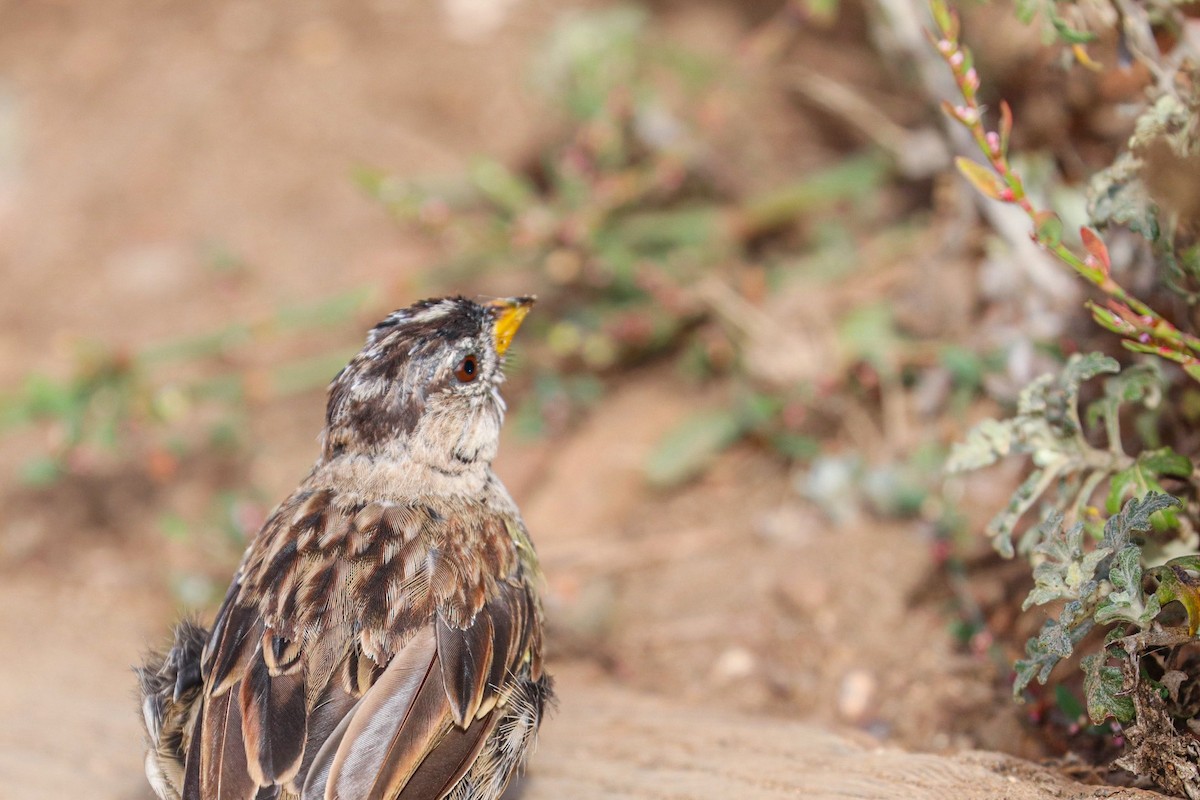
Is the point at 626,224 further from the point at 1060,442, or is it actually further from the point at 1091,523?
the point at 1091,523

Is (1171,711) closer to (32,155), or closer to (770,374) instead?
(770,374)

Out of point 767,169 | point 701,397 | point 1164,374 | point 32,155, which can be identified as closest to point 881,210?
point 767,169

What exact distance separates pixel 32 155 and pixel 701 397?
5.30 meters

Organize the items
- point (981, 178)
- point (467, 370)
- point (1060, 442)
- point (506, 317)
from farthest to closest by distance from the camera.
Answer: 1. point (506, 317)
2. point (467, 370)
3. point (1060, 442)
4. point (981, 178)

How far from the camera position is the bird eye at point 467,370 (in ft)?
12.6

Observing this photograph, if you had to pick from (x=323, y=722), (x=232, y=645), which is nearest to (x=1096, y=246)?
(x=323, y=722)

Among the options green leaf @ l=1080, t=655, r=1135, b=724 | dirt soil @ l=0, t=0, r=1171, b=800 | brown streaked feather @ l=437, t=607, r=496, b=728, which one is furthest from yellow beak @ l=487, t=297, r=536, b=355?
green leaf @ l=1080, t=655, r=1135, b=724

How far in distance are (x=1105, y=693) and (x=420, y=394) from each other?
219 centimetres

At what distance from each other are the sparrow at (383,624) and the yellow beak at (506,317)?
0.06 ft

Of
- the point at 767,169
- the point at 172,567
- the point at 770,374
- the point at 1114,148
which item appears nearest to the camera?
the point at 1114,148

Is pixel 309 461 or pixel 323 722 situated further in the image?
pixel 309 461

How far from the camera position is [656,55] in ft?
21.2

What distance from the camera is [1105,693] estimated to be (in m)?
2.67

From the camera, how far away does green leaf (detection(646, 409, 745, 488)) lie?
5.50m
